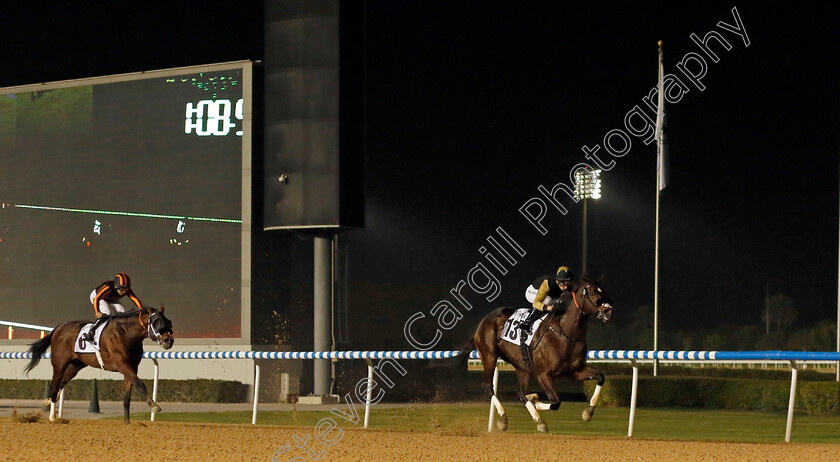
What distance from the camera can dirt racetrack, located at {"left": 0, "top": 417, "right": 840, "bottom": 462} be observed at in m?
7.91

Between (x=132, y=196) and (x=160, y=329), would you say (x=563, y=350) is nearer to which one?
(x=160, y=329)

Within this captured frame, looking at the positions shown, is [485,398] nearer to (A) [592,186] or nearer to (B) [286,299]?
(B) [286,299]

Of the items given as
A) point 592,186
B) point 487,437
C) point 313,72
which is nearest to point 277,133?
point 313,72

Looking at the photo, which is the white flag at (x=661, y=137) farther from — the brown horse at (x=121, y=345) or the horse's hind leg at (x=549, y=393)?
the brown horse at (x=121, y=345)

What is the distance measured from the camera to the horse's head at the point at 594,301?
875 centimetres

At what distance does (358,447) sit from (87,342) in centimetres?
476

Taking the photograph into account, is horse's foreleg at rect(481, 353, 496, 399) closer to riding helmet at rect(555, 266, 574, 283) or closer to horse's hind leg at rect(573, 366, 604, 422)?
horse's hind leg at rect(573, 366, 604, 422)

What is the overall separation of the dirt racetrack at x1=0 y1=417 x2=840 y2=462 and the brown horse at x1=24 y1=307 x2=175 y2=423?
98 cm

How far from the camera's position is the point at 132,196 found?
19.9 m

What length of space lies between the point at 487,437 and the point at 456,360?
1668mm

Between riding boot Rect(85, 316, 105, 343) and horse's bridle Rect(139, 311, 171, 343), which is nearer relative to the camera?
horse's bridle Rect(139, 311, 171, 343)

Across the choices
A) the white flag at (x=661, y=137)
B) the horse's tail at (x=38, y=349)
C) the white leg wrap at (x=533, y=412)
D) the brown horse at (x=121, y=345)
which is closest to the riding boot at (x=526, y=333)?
the white leg wrap at (x=533, y=412)

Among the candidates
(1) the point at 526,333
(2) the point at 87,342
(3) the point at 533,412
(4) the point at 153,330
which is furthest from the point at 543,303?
(2) the point at 87,342

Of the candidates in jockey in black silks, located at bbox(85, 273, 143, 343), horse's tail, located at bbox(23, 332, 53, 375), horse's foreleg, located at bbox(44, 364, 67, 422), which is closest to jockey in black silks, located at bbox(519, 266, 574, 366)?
jockey in black silks, located at bbox(85, 273, 143, 343)
